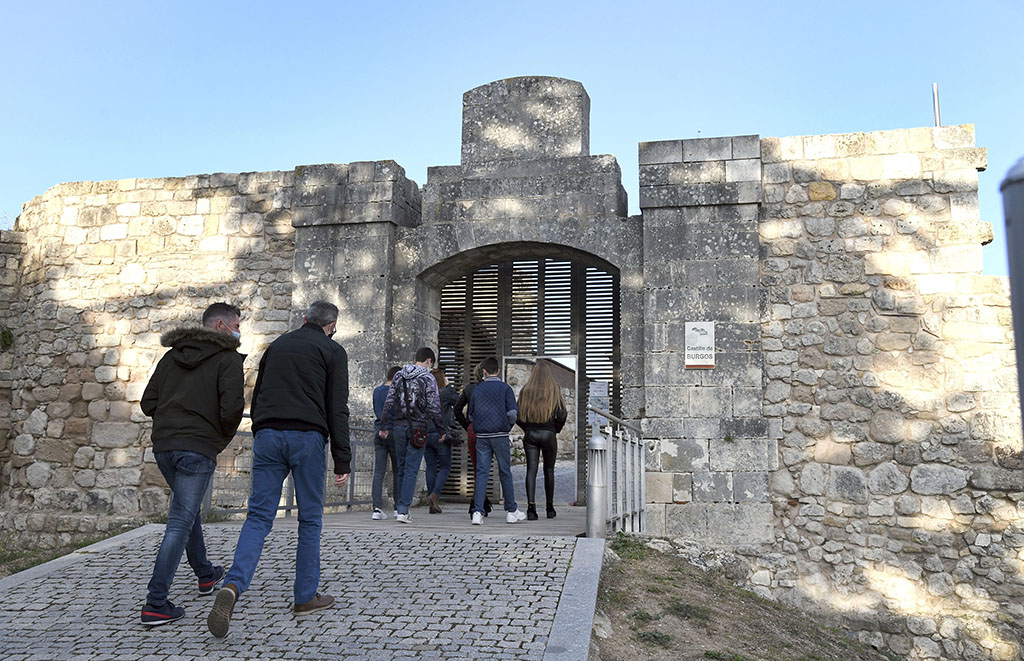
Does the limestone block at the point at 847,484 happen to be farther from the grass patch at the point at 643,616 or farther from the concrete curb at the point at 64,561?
the concrete curb at the point at 64,561

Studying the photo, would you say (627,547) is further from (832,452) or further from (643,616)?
(832,452)

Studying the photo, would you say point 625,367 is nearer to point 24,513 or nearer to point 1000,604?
point 1000,604

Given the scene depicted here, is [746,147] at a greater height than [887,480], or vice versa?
[746,147]

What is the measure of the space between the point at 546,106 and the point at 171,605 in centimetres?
619

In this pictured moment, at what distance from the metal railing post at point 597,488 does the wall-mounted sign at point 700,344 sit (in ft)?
7.74

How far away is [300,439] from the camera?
14.3 feet

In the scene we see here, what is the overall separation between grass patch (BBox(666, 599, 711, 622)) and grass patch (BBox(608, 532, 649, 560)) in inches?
26.4

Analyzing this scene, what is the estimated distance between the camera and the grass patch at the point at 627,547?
5734 millimetres

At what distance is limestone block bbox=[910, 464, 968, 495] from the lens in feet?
23.7

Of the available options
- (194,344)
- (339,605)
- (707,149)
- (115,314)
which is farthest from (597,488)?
(115,314)

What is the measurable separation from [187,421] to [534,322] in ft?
18.2

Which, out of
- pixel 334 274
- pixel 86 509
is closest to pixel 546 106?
pixel 334 274

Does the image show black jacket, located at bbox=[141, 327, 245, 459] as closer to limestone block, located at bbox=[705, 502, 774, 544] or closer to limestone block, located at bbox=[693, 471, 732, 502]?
limestone block, located at bbox=[693, 471, 732, 502]

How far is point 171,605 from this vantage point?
4.35 metres
